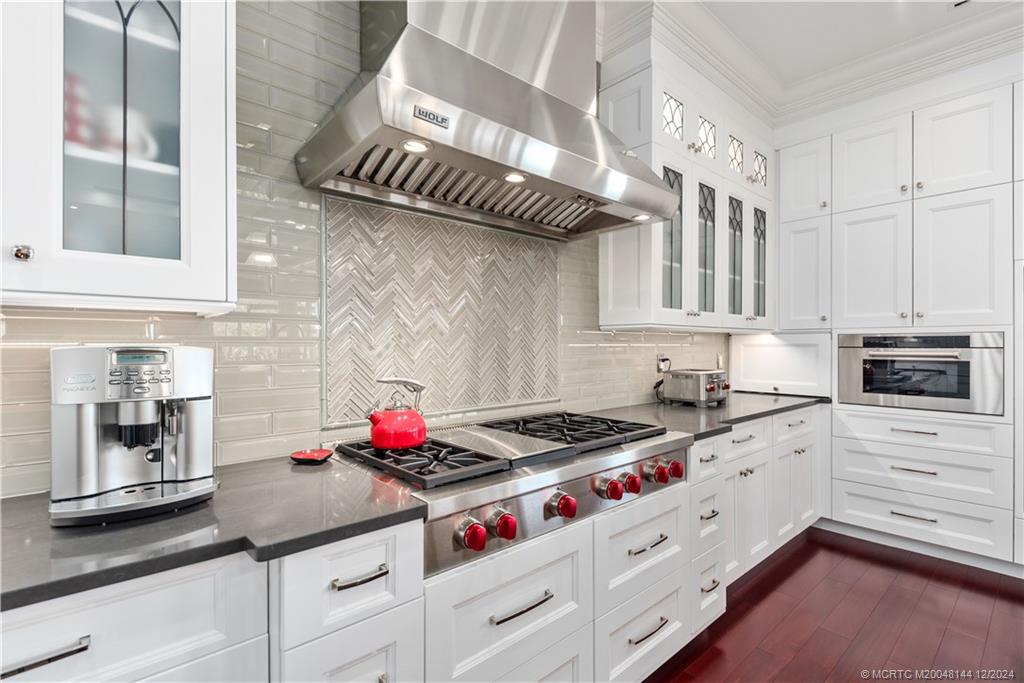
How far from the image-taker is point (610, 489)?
160 cm

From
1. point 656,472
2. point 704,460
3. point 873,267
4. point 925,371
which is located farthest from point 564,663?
point 873,267

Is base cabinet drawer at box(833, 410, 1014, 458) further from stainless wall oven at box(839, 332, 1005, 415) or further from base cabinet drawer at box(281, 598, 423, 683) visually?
base cabinet drawer at box(281, 598, 423, 683)

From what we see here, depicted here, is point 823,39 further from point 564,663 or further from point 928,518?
point 564,663

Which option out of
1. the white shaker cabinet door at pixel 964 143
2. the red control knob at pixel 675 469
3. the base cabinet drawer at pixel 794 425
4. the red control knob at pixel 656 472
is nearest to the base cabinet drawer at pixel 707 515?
the red control knob at pixel 675 469

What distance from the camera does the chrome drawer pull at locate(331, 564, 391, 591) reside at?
1.04 meters

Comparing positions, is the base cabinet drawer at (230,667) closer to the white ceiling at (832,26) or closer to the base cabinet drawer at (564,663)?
the base cabinet drawer at (564,663)

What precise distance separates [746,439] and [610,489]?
1256 mm

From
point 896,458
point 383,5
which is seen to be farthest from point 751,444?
point 383,5

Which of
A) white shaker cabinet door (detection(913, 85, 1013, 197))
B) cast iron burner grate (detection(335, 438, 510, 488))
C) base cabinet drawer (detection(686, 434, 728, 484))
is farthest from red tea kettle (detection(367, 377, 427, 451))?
white shaker cabinet door (detection(913, 85, 1013, 197))

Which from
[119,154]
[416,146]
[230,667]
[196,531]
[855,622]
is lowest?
[855,622]

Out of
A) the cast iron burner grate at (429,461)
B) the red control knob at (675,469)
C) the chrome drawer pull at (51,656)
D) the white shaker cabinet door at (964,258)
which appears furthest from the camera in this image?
the white shaker cabinet door at (964,258)

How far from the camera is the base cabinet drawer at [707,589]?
6.59 ft

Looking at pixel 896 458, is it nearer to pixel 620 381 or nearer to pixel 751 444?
pixel 751 444

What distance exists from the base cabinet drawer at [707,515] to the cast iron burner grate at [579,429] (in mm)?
328
